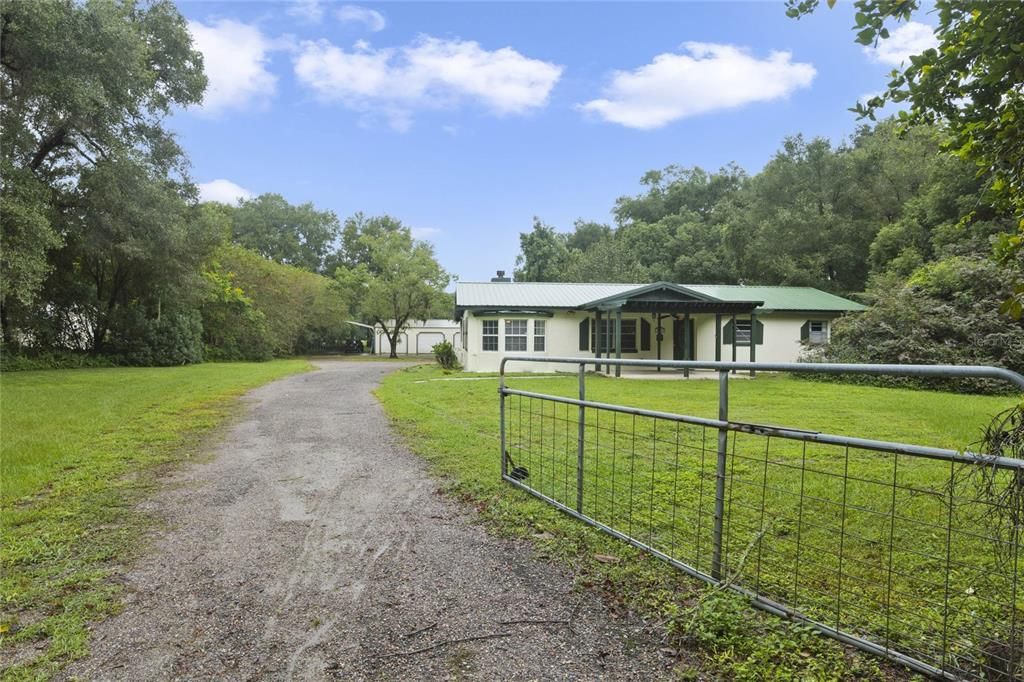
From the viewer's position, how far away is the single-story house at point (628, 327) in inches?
816

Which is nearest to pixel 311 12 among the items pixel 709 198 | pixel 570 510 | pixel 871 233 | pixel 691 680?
pixel 570 510

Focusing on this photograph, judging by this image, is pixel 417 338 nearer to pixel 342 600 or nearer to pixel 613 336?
pixel 613 336

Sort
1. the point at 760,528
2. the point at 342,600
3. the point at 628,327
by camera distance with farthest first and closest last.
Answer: the point at 628,327
the point at 760,528
the point at 342,600

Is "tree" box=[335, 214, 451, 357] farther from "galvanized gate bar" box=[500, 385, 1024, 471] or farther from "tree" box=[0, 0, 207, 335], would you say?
"galvanized gate bar" box=[500, 385, 1024, 471]

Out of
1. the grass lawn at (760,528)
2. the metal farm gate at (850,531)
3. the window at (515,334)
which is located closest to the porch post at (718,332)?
the window at (515,334)

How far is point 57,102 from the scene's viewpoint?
12.9 meters

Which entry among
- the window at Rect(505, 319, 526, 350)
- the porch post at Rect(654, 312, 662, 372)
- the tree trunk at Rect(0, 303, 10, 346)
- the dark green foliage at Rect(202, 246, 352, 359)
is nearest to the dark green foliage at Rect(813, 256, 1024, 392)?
the porch post at Rect(654, 312, 662, 372)

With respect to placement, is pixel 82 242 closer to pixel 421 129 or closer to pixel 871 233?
pixel 421 129

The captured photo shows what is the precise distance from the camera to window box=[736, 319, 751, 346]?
69.2 feet

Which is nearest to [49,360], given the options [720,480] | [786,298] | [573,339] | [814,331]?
[573,339]

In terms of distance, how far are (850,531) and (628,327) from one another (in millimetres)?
18876

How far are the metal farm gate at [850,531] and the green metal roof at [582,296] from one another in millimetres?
15422

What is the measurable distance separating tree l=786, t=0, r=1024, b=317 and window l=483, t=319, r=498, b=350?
17812 millimetres

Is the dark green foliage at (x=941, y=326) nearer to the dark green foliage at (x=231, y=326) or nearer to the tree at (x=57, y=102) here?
the tree at (x=57, y=102)
